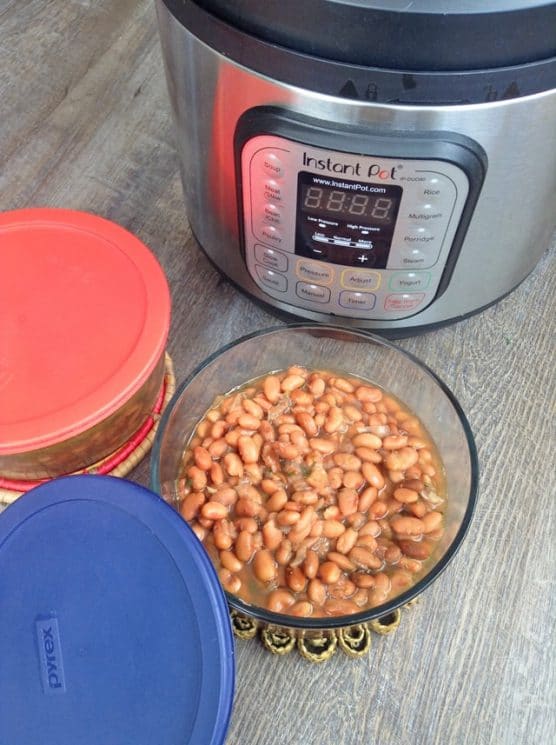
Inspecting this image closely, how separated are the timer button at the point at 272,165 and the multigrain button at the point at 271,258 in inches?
3.1

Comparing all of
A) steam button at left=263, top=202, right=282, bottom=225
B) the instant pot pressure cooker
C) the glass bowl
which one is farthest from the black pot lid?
the glass bowl

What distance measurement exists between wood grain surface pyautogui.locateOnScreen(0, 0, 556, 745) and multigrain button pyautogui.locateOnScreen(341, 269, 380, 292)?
0.12 metres

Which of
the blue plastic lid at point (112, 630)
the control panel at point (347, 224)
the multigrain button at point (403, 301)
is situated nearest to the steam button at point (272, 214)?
the control panel at point (347, 224)

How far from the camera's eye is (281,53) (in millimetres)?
422

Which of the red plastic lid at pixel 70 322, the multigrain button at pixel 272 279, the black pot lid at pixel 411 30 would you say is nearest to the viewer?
the black pot lid at pixel 411 30

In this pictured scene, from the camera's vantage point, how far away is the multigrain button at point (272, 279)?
1.92ft

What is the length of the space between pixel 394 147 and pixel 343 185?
1.8 inches

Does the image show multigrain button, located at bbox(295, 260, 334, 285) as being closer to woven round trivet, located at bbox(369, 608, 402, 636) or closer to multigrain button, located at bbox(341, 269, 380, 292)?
multigrain button, located at bbox(341, 269, 380, 292)

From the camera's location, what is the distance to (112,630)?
405mm

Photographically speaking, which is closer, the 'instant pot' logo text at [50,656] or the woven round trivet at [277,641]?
the 'instant pot' logo text at [50,656]

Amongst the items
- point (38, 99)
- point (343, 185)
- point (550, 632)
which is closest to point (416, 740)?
point (550, 632)

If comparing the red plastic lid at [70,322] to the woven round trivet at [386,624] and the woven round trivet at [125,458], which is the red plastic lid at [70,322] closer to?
the woven round trivet at [125,458]

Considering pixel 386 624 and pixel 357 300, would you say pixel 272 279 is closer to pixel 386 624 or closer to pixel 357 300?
pixel 357 300

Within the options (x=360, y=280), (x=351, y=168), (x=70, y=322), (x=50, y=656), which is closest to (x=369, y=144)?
(x=351, y=168)
